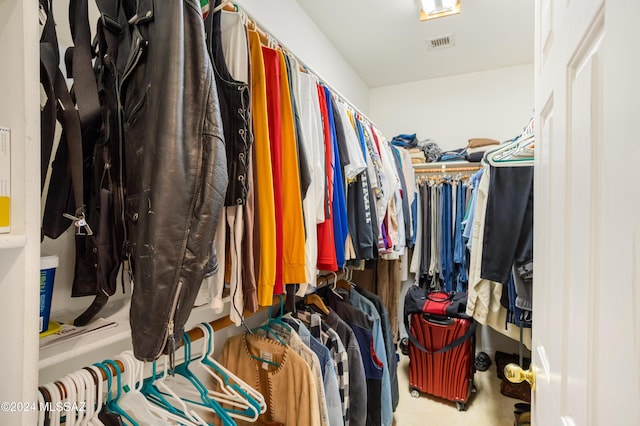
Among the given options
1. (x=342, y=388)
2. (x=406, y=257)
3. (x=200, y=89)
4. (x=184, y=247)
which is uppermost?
(x=200, y=89)

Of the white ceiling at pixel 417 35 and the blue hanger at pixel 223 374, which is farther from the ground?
the white ceiling at pixel 417 35

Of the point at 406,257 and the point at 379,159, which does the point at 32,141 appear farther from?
the point at 406,257

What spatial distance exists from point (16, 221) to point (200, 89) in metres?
0.35

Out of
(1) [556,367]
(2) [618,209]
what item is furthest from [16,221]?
(1) [556,367]

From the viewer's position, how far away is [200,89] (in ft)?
1.95

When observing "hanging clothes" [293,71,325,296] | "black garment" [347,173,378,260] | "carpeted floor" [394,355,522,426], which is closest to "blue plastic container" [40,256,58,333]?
"hanging clothes" [293,71,325,296]

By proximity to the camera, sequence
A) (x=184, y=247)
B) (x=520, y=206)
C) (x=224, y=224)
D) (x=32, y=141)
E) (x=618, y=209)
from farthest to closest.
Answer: (x=520, y=206) < (x=224, y=224) < (x=184, y=247) < (x=32, y=141) < (x=618, y=209)

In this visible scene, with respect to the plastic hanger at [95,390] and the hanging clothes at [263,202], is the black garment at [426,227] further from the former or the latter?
the plastic hanger at [95,390]

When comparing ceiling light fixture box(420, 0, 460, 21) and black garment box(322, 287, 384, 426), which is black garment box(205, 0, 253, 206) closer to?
black garment box(322, 287, 384, 426)

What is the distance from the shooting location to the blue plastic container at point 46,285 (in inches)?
25.1

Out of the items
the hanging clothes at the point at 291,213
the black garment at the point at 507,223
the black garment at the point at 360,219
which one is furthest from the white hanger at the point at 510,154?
the hanging clothes at the point at 291,213

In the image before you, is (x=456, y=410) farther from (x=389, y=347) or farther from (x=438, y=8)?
(x=438, y=8)

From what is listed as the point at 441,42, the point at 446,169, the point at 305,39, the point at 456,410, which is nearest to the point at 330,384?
the point at 456,410

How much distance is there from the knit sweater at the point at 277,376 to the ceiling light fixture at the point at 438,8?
86.3 inches
